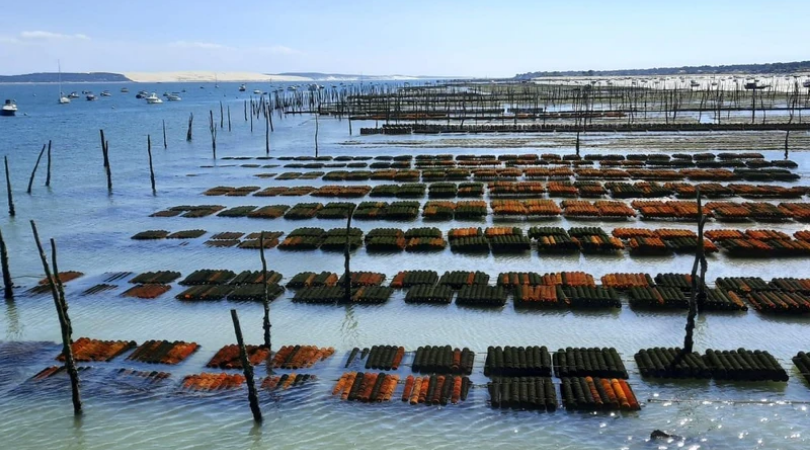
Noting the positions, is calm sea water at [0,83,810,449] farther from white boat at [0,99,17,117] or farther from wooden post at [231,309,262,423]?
white boat at [0,99,17,117]

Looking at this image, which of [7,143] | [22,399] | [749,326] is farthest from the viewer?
[7,143]

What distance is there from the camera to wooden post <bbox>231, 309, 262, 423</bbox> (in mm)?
16422

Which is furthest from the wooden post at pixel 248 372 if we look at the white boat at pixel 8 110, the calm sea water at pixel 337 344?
the white boat at pixel 8 110

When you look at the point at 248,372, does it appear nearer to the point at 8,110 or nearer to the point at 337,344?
the point at 337,344

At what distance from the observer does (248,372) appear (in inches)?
650

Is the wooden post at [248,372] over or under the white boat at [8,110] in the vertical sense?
under

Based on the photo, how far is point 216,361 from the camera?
20891 millimetres

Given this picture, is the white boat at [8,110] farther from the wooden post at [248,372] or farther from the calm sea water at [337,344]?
the wooden post at [248,372]

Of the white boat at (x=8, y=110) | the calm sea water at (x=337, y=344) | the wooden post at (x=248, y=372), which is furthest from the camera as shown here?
the white boat at (x=8, y=110)

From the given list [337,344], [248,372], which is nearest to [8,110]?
[337,344]

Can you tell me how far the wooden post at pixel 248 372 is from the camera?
16.4m

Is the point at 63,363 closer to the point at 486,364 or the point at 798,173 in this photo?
the point at 486,364

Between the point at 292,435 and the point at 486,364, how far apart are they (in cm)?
661

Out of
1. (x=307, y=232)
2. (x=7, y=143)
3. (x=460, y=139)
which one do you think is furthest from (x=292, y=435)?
(x=7, y=143)
